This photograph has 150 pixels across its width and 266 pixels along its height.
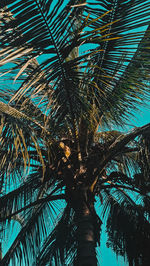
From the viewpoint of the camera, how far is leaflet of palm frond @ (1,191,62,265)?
4258 millimetres

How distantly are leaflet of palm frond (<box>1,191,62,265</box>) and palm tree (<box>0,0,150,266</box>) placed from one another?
0.06 ft

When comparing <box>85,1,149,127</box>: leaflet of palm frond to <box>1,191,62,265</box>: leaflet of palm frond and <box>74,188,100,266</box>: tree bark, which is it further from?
<box>1,191,62,265</box>: leaflet of palm frond

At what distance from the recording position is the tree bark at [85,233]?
2.86 meters

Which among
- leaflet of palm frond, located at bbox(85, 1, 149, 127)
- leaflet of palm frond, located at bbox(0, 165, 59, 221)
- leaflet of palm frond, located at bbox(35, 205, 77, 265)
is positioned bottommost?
leaflet of palm frond, located at bbox(35, 205, 77, 265)

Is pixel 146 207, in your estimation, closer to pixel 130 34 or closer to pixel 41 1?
pixel 130 34

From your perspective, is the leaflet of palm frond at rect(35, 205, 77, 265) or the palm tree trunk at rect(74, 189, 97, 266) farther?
the leaflet of palm frond at rect(35, 205, 77, 265)

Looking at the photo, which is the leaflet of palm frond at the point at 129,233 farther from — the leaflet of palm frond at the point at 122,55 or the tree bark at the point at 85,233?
the leaflet of palm frond at the point at 122,55

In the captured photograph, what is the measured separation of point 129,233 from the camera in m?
4.59

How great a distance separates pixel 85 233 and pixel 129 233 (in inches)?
72.0

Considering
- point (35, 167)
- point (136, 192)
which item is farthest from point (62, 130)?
point (136, 192)

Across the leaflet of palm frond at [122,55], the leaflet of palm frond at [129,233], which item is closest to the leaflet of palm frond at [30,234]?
the leaflet of palm frond at [129,233]

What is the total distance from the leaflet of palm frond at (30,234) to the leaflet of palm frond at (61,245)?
0.13 meters

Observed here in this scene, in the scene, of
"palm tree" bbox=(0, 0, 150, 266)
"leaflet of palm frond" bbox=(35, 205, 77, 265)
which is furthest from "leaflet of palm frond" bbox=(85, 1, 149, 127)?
"leaflet of palm frond" bbox=(35, 205, 77, 265)

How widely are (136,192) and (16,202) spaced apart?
203 cm
